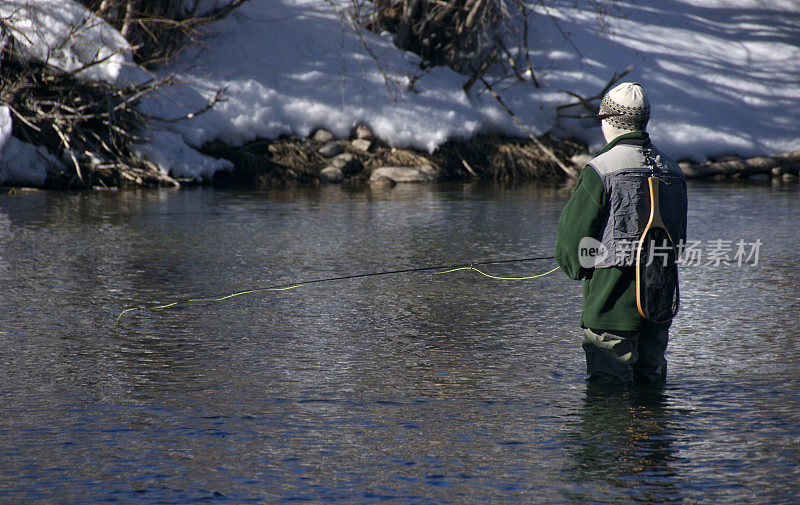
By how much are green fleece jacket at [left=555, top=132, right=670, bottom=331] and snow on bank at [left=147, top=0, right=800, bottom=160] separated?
38.0ft

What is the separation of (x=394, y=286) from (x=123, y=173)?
8.98 meters

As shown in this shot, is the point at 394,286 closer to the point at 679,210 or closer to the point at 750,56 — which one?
the point at 679,210

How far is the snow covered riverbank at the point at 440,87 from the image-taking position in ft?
55.2

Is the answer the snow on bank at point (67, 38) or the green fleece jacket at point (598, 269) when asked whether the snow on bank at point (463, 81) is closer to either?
the snow on bank at point (67, 38)

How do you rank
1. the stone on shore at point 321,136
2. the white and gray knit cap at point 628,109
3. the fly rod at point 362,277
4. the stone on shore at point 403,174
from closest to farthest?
the white and gray knit cap at point 628,109, the fly rod at point 362,277, the stone on shore at point 403,174, the stone on shore at point 321,136

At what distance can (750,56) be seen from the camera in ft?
76.5

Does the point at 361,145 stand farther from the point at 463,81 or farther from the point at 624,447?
the point at 624,447

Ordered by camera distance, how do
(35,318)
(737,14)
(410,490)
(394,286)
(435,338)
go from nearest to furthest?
(410,490)
(435,338)
(35,318)
(394,286)
(737,14)

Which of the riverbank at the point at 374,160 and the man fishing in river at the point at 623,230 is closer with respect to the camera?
the man fishing in river at the point at 623,230

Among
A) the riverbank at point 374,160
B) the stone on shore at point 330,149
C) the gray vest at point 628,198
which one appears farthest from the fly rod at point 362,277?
the stone on shore at point 330,149

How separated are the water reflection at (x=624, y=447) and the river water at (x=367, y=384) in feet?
0.04

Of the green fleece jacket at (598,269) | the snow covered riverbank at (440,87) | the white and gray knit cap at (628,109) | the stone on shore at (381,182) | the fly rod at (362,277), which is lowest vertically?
the fly rod at (362,277)

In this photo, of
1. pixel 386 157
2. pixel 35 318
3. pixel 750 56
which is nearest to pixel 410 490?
pixel 35 318

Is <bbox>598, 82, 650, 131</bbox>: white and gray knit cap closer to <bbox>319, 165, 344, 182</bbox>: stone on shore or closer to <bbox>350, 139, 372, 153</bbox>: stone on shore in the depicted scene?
<bbox>319, 165, 344, 182</bbox>: stone on shore
